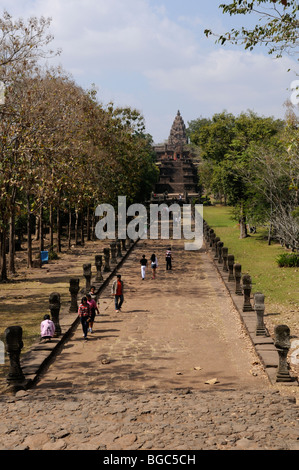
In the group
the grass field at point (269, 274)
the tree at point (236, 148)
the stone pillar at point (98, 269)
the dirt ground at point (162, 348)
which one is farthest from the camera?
the tree at point (236, 148)

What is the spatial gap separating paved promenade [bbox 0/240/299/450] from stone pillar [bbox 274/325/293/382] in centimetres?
29

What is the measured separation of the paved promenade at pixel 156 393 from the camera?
249 inches

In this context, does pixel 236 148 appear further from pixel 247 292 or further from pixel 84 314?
pixel 84 314

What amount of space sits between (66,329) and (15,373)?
3.99m

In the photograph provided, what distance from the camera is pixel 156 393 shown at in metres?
8.12

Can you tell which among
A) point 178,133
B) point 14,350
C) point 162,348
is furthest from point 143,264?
point 178,133

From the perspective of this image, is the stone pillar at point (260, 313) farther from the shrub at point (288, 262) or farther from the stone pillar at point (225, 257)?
the shrub at point (288, 262)

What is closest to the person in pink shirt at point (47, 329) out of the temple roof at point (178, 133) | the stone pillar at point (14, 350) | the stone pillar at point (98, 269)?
the stone pillar at point (14, 350)

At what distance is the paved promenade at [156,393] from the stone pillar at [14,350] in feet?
1.57

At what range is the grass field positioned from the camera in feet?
47.6

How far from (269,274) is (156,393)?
1417cm

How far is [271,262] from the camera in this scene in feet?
81.9
